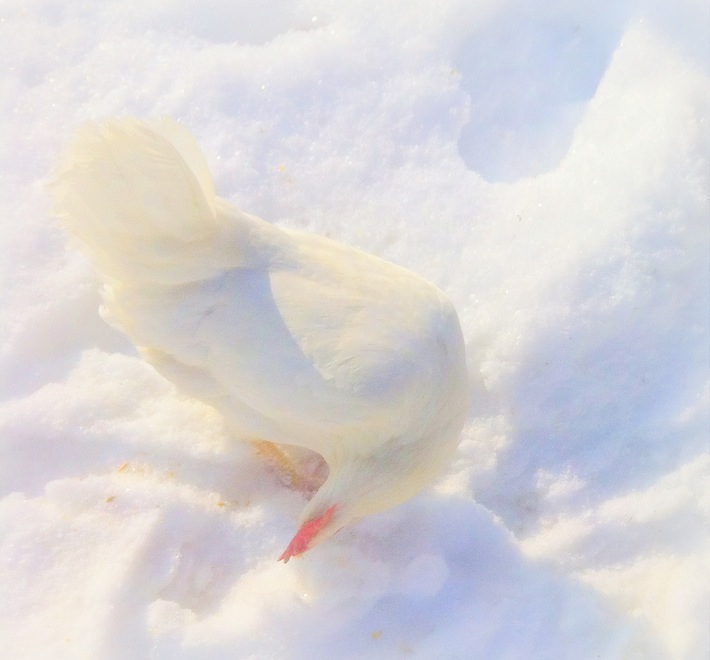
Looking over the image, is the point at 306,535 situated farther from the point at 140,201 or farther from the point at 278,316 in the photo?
the point at 140,201

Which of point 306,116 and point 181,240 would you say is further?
point 306,116

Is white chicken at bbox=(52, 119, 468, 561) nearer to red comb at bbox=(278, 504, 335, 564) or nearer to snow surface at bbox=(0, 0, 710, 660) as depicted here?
red comb at bbox=(278, 504, 335, 564)

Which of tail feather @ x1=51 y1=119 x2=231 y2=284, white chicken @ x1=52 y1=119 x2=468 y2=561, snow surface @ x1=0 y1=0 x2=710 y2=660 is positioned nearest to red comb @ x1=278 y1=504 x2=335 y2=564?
white chicken @ x1=52 y1=119 x2=468 y2=561

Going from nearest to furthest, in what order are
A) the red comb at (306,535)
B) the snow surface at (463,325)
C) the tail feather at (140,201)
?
1. the tail feather at (140,201)
2. the red comb at (306,535)
3. the snow surface at (463,325)

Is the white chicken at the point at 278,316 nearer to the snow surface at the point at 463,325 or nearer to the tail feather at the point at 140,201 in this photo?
the tail feather at the point at 140,201

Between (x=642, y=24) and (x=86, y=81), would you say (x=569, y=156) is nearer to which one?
(x=642, y=24)

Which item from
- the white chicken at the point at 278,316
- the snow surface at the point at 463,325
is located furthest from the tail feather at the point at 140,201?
the snow surface at the point at 463,325

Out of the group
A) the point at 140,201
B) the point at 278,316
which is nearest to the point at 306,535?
the point at 278,316

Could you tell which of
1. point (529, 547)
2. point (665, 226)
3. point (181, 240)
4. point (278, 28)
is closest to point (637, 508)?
point (529, 547)
